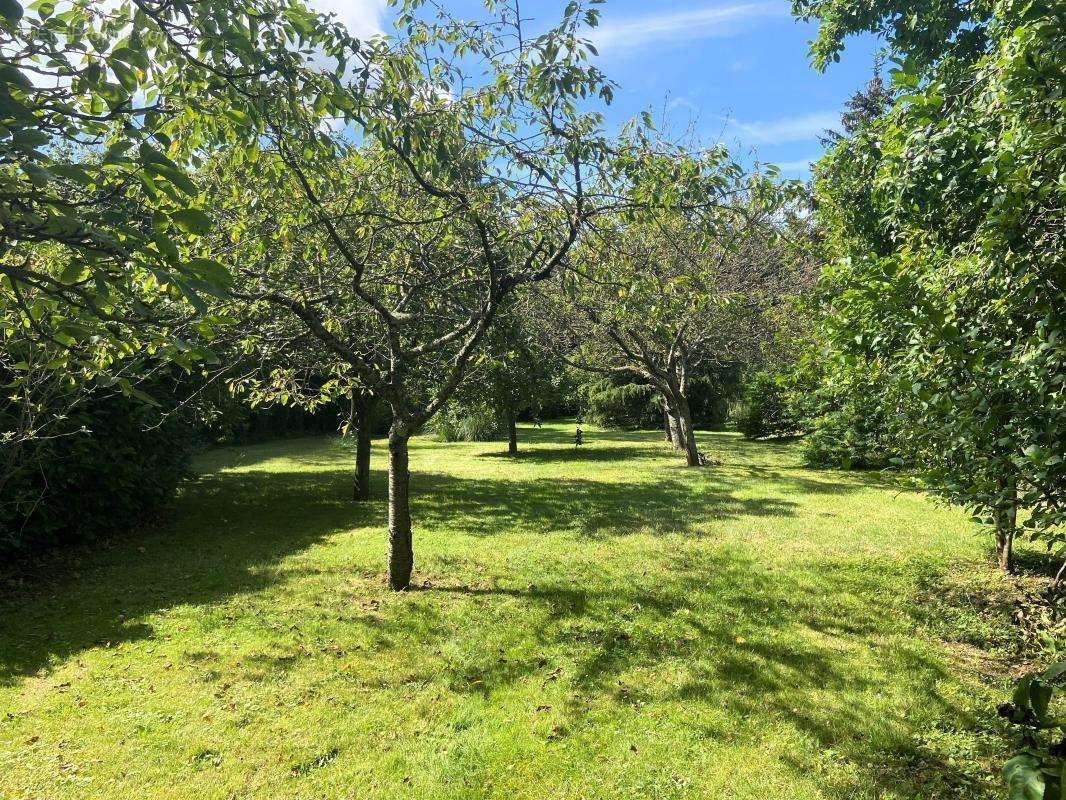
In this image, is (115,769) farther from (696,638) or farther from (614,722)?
(696,638)

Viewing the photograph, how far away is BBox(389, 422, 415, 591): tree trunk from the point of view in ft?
20.7

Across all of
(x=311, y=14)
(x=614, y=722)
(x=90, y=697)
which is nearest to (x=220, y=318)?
(x=311, y=14)

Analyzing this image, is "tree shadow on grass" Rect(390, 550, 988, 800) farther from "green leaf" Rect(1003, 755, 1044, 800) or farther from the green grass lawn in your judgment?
"green leaf" Rect(1003, 755, 1044, 800)

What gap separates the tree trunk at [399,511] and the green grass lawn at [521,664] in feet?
0.97

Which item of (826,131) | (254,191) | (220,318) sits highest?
(826,131)

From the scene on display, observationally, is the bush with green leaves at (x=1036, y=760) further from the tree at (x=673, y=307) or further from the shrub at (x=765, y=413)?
the shrub at (x=765, y=413)

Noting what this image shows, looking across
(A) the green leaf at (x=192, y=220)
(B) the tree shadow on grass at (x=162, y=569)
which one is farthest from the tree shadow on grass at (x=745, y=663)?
(A) the green leaf at (x=192, y=220)

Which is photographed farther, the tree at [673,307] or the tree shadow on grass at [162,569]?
the tree at [673,307]

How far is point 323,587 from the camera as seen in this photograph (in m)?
6.82

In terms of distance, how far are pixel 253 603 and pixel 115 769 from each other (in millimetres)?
2786

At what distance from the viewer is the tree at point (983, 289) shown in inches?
113

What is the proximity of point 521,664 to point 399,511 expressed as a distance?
218 cm

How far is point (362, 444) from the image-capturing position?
1198cm

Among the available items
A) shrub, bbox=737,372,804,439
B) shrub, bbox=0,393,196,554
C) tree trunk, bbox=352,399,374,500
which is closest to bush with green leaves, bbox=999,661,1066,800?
shrub, bbox=0,393,196,554
